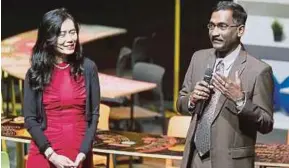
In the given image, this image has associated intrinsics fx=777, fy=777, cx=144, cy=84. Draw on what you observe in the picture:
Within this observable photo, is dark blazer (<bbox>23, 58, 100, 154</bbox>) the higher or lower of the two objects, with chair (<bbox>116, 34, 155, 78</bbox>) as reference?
higher

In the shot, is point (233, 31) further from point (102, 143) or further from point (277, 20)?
point (277, 20)

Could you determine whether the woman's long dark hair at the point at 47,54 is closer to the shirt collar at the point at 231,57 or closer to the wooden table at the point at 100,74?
the shirt collar at the point at 231,57

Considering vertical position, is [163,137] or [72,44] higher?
[72,44]

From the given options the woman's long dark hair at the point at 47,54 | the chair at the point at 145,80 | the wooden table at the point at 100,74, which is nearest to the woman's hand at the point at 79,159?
the woman's long dark hair at the point at 47,54

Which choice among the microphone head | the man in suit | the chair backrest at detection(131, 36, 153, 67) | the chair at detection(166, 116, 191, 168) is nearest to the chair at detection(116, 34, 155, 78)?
the chair backrest at detection(131, 36, 153, 67)

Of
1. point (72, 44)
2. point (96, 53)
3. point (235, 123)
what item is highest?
point (72, 44)

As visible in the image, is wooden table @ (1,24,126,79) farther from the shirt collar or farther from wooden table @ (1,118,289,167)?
the shirt collar

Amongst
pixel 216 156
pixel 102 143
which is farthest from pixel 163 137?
pixel 216 156

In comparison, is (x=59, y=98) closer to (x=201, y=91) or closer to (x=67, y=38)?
(x=67, y=38)

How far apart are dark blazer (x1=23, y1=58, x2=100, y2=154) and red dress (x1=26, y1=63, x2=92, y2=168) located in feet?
0.09

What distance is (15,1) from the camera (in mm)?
10578

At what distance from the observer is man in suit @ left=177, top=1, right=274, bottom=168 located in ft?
11.5

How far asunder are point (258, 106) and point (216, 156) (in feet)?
1.05

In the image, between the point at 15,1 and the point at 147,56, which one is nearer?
the point at 147,56
